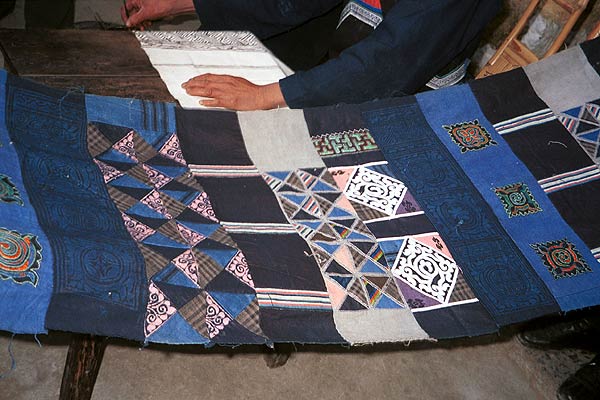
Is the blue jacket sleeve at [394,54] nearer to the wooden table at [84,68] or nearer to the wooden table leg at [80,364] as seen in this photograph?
the wooden table at [84,68]

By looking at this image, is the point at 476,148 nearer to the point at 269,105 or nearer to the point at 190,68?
the point at 269,105

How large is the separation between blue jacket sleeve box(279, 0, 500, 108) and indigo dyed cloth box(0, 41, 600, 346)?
78 millimetres

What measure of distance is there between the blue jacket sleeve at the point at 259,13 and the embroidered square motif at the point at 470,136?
827mm

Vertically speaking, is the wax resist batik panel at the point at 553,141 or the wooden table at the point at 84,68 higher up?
the wax resist batik panel at the point at 553,141

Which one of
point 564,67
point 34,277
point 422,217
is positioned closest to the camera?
point 34,277

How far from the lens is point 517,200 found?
72.6 inches

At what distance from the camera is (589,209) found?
1.84 meters

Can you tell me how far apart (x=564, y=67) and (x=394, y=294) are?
1231mm

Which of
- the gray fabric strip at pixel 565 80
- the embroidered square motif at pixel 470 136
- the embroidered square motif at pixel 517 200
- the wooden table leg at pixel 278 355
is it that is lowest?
the wooden table leg at pixel 278 355

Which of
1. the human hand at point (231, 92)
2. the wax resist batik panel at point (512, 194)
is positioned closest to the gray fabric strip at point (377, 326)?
the wax resist batik panel at point (512, 194)

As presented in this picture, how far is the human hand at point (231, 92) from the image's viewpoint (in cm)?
187

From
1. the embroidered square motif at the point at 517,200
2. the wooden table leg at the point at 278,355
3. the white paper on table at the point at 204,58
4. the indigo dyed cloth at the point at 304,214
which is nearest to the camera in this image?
the indigo dyed cloth at the point at 304,214

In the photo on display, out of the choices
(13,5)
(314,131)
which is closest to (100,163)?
(314,131)

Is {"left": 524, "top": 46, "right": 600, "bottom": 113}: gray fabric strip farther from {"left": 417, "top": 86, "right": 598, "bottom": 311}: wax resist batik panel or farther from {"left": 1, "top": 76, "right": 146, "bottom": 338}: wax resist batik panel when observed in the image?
{"left": 1, "top": 76, "right": 146, "bottom": 338}: wax resist batik panel
